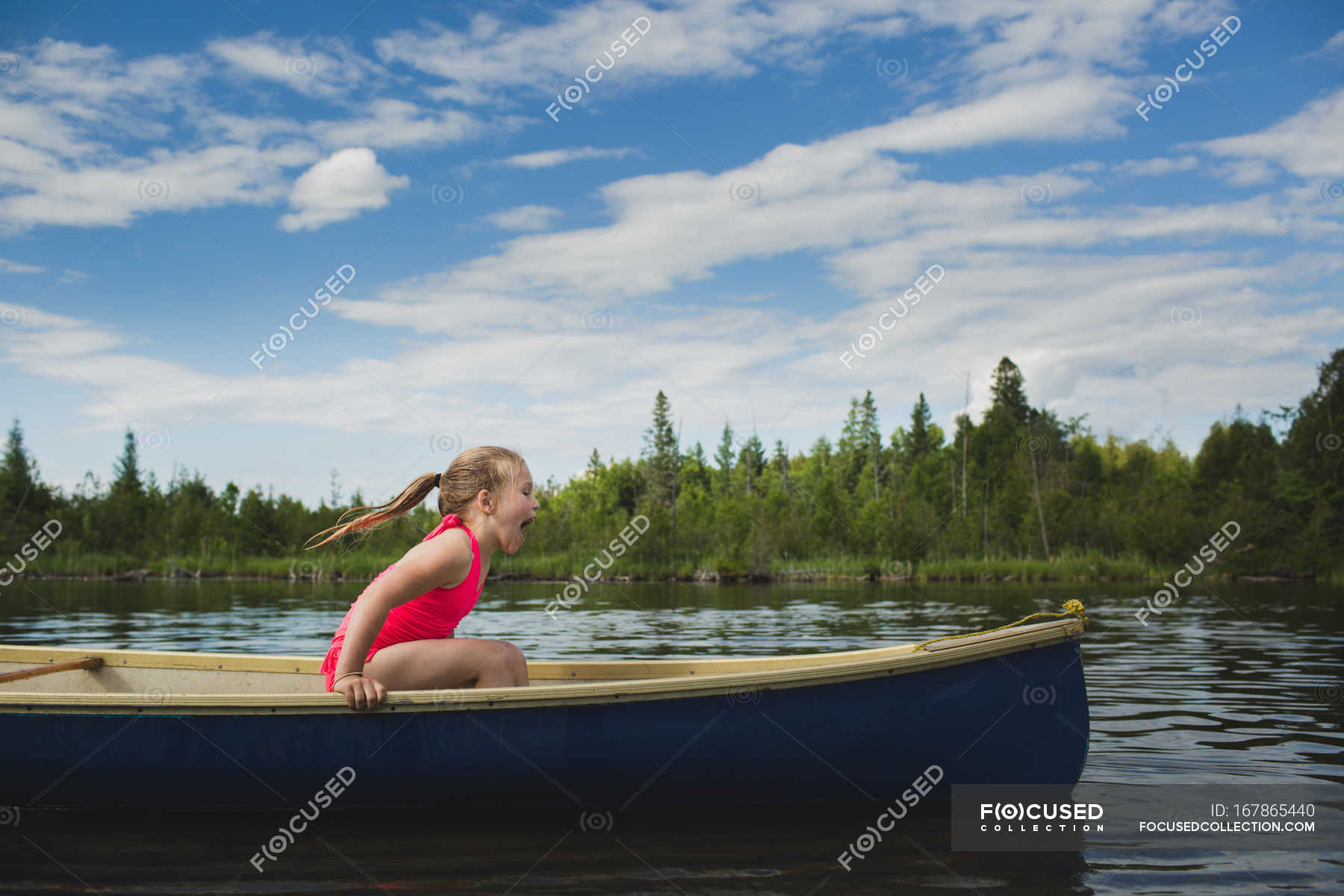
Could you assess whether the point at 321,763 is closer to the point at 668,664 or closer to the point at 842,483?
the point at 668,664

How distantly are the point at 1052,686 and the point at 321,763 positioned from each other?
305cm

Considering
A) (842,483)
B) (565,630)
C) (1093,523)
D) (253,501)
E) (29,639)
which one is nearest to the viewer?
(29,639)

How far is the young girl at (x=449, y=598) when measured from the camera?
12.9ft

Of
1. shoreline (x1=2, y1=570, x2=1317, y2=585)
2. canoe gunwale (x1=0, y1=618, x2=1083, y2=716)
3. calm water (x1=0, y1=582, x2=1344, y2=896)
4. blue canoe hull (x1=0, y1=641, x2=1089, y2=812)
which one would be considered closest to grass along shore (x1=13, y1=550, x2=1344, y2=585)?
shoreline (x1=2, y1=570, x2=1317, y2=585)

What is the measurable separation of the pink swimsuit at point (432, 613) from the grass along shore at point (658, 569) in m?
26.3

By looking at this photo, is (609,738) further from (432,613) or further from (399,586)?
(399,586)

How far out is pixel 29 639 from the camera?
422 inches

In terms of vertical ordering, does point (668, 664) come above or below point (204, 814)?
above

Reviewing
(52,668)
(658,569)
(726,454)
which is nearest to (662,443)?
(726,454)

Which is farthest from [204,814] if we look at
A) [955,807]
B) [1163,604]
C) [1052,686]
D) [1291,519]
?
[1291,519]

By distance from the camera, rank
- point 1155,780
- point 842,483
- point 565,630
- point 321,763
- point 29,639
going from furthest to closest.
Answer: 1. point 842,483
2. point 565,630
3. point 29,639
4. point 1155,780
5. point 321,763

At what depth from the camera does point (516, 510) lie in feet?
13.5

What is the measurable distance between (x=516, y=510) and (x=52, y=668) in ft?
9.48

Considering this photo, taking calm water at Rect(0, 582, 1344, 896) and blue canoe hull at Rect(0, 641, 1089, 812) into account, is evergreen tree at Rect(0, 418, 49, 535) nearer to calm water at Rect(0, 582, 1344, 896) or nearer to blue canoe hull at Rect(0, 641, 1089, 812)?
calm water at Rect(0, 582, 1344, 896)
